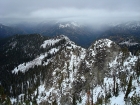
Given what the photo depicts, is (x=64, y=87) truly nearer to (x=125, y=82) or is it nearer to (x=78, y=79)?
(x=78, y=79)

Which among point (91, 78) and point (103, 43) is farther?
point (103, 43)

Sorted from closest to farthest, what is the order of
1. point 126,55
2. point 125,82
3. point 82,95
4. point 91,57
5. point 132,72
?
point 125,82 → point 132,72 → point 82,95 → point 126,55 → point 91,57

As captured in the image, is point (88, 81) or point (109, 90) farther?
point (88, 81)

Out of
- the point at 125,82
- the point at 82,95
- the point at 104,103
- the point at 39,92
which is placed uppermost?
the point at 125,82

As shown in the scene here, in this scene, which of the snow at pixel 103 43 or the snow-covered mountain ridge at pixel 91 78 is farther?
the snow at pixel 103 43

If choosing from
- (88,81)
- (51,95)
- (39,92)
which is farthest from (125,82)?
(39,92)

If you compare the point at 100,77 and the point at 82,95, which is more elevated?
the point at 100,77

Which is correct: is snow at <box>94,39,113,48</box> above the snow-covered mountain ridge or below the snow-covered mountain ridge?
above

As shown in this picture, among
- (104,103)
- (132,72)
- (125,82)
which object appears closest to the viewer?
(104,103)

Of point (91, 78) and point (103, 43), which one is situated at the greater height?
point (103, 43)

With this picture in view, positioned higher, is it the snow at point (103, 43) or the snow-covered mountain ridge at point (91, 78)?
Result: the snow at point (103, 43)

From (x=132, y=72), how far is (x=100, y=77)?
988 inches

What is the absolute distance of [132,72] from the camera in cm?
12306

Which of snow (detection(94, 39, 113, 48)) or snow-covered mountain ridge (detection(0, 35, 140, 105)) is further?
snow (detection(94, 39, 113, 48))
